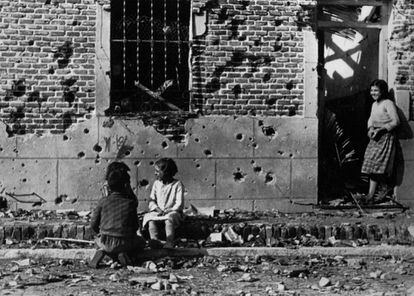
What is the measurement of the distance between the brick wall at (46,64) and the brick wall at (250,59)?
5.53 ft

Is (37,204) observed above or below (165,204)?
below

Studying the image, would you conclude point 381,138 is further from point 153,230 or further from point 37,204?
point 37,204

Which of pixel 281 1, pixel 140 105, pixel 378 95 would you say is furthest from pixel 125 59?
pixel 378 95

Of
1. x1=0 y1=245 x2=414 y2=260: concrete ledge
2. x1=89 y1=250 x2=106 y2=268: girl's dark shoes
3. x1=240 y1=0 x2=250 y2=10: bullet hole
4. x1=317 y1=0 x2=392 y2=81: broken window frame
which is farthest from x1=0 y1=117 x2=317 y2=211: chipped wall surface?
x1=89 y1=250 x2=106 y2=268: girl's dark shoes

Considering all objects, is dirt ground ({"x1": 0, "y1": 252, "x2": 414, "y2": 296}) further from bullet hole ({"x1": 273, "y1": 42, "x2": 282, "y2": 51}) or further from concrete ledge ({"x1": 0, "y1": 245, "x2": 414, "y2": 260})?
bullet hole ({"x1": 273, "y1": 42, "x2": 282, "y2": 51})

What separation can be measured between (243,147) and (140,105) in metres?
1.73

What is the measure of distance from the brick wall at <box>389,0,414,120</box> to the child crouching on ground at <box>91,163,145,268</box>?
17.3 feet

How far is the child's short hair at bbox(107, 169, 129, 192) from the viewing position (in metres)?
7.79

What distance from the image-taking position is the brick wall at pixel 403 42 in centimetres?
1095

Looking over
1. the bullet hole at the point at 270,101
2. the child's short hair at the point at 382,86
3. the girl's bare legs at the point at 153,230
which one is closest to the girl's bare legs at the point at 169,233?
Result: the girl's bare legs at the point at 153,230

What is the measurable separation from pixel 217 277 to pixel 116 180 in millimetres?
1623

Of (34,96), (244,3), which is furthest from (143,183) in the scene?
(244,3)

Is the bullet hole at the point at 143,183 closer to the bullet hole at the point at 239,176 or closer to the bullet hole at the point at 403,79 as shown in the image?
the bullet hole at the point at 239,176

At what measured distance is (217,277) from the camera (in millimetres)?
7191
